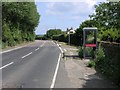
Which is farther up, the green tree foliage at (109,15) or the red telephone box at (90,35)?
the green tree foliage at (109,15)

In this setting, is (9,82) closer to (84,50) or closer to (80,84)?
(80,84)

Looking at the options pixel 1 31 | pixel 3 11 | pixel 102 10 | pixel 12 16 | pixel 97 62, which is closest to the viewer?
pixel 102 10

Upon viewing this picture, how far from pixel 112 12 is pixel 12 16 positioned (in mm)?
49400

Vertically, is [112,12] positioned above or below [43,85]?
above

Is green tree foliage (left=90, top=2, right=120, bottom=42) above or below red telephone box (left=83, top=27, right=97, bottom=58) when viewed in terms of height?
above

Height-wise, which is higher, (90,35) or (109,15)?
(109,15)

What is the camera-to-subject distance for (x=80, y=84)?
15.2m

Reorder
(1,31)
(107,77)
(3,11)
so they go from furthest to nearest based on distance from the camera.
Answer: (3,11), (1,31), (107,77)

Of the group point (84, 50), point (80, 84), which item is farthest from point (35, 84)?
point (84, 50)

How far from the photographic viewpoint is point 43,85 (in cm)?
1480

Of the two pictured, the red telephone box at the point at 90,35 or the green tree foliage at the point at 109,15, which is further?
the red telephone box at the point at 90,35

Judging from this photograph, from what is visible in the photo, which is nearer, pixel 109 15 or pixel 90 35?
pixel 109 15

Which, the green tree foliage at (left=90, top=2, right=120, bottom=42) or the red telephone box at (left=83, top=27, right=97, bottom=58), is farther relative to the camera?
the red telephone box at (left=83, top=27, right=97, bottom=58)

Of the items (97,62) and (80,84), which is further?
(97,62)
